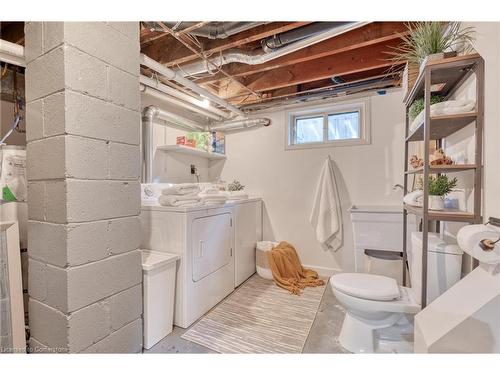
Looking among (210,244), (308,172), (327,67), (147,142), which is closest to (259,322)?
(210,244)

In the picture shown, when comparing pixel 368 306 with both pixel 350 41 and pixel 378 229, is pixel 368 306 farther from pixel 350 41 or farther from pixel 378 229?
pixel 350 41

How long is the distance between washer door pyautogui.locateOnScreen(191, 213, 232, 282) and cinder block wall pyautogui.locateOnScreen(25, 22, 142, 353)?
627mm

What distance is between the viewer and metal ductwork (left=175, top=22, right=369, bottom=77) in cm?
151

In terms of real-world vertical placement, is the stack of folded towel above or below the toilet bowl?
above

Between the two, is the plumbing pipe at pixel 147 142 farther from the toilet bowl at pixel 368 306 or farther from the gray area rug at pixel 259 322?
the toilet bowl at pixel 368 306

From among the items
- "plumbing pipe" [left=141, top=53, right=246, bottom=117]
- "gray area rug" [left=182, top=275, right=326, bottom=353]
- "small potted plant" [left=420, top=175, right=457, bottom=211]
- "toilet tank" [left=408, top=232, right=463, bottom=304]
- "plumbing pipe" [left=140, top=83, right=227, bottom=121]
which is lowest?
"gray area rug" [left=182, top=275, right=326, bottom=353]

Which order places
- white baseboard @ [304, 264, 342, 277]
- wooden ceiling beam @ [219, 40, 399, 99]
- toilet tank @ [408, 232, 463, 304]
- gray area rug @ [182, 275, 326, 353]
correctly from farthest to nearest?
white baseboard @ [304, 264, 342, 277], wooden ceiling beam @ [219, 40, 399, 99], gray area rug @ [182, 275, 326, 353], toilet tank @ [408, 232, 463, 304]

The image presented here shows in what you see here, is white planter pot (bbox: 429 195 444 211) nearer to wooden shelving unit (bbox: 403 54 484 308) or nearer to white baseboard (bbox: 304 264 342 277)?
wooden shelving unit (bbox: 403 54 484 308)

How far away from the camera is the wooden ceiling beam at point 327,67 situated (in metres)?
2.05

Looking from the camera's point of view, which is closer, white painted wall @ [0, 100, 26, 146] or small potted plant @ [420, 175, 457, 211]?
small potted plant @ [420, 175, 457, 211]

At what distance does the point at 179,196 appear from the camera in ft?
6.10

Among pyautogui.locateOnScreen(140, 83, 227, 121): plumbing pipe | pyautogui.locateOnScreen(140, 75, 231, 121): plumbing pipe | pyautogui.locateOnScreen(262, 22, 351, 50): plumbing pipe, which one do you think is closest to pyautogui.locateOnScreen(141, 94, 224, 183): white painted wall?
pyautogui.locateOnScreen(140, 83, 227, 121): plumbing pipe

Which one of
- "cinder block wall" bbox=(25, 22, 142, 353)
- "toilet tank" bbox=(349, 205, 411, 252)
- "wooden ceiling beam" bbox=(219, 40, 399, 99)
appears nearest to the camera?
"cinder block wall" bbox=(25, 22, 142, 353)
